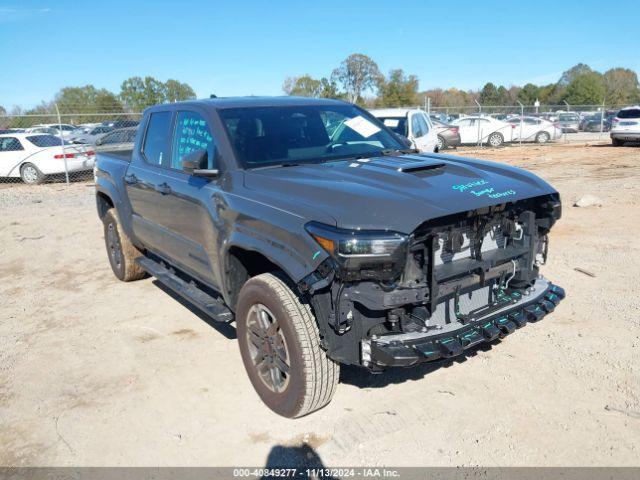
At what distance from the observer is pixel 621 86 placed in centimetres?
8344

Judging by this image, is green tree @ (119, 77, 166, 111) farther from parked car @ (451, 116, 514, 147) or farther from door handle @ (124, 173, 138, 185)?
door handle @ (124, 173, 138, 185)

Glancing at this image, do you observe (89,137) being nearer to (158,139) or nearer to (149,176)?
(158,139)

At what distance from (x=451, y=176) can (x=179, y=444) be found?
2304 millimetres

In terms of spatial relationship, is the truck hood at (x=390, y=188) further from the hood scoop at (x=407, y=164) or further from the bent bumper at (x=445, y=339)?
the bent bumper at (x=445, y=339)

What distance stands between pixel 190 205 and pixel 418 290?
6.45ft

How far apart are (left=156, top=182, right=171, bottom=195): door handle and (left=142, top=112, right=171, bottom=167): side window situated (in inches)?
8.0

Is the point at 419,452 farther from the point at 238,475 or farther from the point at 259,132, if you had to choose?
the point at 259,132

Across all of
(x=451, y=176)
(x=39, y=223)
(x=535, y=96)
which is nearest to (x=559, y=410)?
(x=451, y=176)

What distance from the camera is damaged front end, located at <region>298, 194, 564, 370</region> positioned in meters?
2.69

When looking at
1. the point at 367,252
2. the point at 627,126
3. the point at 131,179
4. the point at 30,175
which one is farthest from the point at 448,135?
the point at 367,252

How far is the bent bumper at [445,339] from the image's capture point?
9.10 ft

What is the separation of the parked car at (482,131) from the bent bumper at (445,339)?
74.9ft

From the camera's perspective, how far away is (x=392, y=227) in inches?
107

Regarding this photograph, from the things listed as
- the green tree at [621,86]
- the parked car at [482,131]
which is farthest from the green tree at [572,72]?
the parked car at [482,131]
